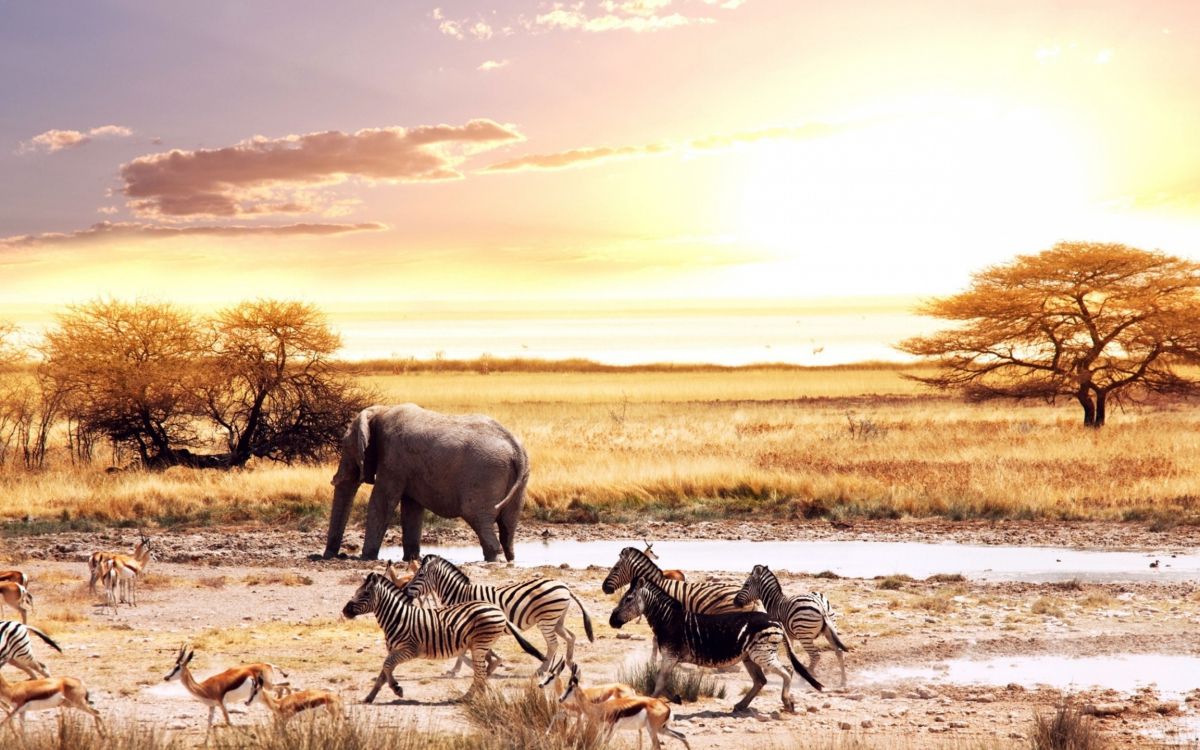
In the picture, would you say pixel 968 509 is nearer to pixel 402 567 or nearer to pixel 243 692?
pixel 402 567

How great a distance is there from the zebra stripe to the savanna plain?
73 centimetres

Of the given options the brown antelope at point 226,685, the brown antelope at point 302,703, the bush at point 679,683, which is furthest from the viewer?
the bush at point 679,683

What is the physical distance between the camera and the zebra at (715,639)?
433 inches

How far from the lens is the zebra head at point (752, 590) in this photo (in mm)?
12828

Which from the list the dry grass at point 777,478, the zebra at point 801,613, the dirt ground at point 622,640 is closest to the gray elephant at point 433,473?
the dirt ground at point 622,640

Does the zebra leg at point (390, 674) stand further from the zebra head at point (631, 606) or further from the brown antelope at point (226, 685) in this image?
the zebra head at point (631, 606)

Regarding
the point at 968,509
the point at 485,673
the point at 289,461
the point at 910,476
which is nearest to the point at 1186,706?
the point at 485,673

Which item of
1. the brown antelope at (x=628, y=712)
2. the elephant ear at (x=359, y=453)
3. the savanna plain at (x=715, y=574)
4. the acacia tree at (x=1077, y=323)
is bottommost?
the savanna plain at (x=715, y=574)

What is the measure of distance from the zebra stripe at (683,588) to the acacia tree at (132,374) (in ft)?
78.3

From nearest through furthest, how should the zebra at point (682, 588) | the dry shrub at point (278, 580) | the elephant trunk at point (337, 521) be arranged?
the zebra at point (682, 588) → the dry shrub at point (278, 580) → the elephant trunk at point (337, 521)

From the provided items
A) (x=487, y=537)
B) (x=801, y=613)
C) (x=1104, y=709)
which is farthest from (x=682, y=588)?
(x=487, y=537)

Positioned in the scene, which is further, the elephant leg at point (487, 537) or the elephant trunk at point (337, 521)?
the elephant trunk at point (337, 521)

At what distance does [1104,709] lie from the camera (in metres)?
11.1

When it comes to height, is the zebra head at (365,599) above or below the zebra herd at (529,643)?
above
